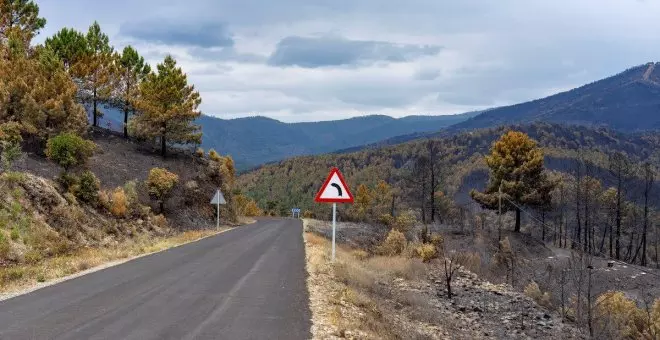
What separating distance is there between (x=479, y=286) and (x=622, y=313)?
6.36 metres

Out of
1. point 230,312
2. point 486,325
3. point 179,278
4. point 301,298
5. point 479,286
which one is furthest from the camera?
point 479,286

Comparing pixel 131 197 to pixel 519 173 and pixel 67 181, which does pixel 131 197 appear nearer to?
pixel 67 181

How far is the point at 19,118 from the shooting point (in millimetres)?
32438

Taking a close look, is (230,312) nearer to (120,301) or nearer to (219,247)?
(120,301)

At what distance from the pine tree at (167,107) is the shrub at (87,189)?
20.3m

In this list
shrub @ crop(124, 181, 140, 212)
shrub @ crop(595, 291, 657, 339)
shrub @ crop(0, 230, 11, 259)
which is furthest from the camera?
shrub @ crop(124, 181, 140, 212)

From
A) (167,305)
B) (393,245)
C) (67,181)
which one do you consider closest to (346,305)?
(167,305)

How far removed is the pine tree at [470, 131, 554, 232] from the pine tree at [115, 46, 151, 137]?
39.4m

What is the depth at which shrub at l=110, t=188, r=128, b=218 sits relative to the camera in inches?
1118

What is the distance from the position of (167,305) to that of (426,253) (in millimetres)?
23609

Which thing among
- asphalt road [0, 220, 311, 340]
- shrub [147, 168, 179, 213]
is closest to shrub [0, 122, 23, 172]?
shrub [147, 168, 179, 213]

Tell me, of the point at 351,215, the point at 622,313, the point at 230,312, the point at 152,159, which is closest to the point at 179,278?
the point at 230,312

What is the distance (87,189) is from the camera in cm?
2688

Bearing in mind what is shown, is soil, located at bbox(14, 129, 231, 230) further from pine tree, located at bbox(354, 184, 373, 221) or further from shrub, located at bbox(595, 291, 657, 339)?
pine tree, located at bbox(354, 184, 373, 221)
